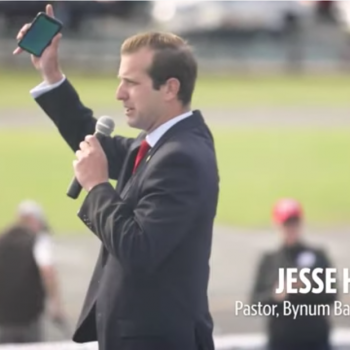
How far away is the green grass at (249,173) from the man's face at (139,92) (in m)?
8.92

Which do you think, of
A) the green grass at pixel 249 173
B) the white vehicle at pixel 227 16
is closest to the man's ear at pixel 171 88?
the green grass at pixel 249 173

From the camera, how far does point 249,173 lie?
1788 centimetres

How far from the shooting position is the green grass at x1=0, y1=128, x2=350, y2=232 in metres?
14.7

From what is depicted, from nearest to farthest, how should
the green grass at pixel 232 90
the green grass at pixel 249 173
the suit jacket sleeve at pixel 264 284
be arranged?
1. the suit jacket sleeve at pixel 264 284
2. the green grass at pixel 249 173
3. the green grass at pixel 232 90

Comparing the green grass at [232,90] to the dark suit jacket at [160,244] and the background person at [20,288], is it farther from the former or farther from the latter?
the dark suit jacket at [160,244]

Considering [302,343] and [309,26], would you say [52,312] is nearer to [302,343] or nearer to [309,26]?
[302,343]

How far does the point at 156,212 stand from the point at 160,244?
85 mm

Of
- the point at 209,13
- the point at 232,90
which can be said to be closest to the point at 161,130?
the point at 232,90

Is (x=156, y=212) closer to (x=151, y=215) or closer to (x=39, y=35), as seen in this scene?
(x=151, y=215)

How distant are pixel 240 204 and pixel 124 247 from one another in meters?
12.5

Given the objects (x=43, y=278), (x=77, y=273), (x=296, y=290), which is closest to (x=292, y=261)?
(x=296, y=290)

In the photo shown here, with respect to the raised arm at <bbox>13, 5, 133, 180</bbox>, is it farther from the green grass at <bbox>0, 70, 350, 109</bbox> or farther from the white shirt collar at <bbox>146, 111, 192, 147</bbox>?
the green grass at <bbox>0, 70, 350, 109</bbox>

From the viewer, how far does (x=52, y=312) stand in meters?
8.38

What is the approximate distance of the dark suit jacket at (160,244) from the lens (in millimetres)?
2854
